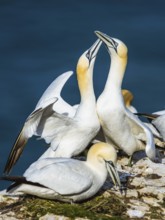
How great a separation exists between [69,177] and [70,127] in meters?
1.11

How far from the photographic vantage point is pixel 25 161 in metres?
14.2

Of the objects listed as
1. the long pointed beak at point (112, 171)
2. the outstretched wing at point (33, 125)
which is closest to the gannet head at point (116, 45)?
the outstretched wing at point (33, 125)

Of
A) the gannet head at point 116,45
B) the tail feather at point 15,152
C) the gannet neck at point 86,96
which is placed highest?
the gannet head at point 116,45

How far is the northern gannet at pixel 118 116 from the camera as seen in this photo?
1127 centimetres

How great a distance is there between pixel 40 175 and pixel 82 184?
42 centimetres

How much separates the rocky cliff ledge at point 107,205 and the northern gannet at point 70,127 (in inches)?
24.2

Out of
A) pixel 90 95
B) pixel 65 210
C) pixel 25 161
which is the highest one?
pixel 90 95

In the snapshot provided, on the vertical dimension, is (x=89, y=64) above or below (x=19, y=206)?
above

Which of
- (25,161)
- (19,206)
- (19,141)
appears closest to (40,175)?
(19,206)

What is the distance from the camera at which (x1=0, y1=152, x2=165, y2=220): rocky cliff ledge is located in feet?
32.9

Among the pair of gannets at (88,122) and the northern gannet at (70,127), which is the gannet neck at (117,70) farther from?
the northern gannet at (70,127)

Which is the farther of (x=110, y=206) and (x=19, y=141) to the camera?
(x=19, y=141)

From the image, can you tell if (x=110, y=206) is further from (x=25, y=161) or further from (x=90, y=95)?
(x=25, y=161)

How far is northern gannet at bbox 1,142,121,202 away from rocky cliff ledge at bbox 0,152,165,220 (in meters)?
0.11
